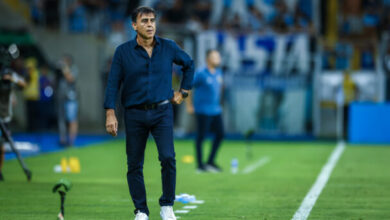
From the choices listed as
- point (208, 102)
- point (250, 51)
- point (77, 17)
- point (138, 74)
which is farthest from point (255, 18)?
point (138, 74)

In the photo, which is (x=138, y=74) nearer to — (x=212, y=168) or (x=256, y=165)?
(x=212, y=168)

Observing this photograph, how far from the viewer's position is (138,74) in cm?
776

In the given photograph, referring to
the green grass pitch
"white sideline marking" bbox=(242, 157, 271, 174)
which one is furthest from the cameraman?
"white sideline marking" bbox=(242, 157, 271, 174)

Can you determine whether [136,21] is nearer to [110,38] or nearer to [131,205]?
[131,205]

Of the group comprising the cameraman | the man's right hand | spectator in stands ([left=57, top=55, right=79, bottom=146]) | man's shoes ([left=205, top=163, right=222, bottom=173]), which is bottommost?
man's shoes ([left=205, top=163, right=222, bottom=173])

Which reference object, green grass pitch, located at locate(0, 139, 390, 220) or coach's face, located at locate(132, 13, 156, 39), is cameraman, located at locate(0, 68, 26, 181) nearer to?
green grass pitch, located at locate(0, 139, 390, 220)

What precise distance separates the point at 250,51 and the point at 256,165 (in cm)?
1343

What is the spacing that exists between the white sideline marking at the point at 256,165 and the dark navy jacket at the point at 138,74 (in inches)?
264

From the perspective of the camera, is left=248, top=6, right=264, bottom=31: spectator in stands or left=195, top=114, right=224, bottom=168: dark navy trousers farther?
left=248, top=6, right=264, bottom=31: spectator in stands

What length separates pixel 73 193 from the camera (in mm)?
10805

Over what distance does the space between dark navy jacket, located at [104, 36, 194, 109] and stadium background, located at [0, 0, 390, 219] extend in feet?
62.4

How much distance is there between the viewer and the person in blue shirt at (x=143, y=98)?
7734 mm

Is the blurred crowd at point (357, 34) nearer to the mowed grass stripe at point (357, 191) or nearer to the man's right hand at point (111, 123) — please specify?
the mowed grass stripe at point (357, 191)

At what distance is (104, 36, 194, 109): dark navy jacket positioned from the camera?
7.74m
